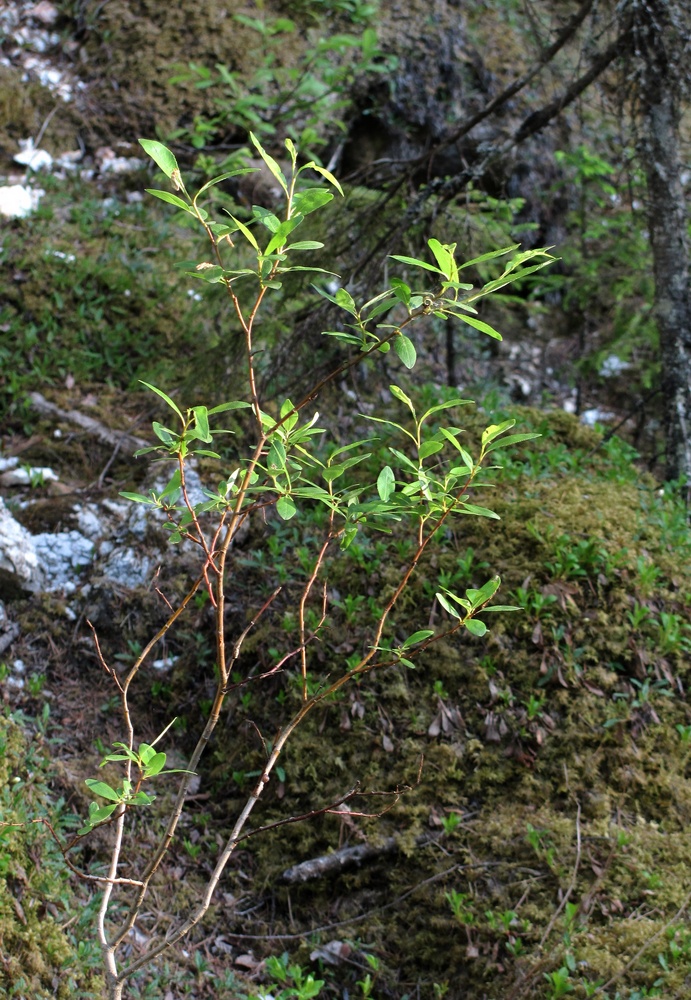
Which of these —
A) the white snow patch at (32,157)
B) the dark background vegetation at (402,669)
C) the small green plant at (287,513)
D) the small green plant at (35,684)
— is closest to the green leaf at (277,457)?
the small green plant at (287,513)

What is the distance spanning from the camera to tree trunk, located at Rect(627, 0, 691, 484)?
4664mm

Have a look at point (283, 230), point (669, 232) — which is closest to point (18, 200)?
point (669, 232)

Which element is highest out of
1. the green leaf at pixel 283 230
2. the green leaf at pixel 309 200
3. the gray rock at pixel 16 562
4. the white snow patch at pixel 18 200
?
the white snow patch at pixel 18 200

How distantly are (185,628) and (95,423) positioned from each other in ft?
5.89

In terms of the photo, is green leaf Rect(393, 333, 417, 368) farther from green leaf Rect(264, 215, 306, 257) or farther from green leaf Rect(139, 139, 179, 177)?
green leaf Rect(139, 139, 179, 177)

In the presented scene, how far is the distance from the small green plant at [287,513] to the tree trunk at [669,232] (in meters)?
1.22

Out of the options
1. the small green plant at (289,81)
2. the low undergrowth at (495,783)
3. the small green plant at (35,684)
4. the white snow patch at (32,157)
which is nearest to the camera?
the low undergrowth at (495,783)

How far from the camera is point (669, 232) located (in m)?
4.79

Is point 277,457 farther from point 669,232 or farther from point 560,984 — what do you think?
point 669,232

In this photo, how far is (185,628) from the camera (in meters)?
4.14

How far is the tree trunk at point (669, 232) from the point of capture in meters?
4.66

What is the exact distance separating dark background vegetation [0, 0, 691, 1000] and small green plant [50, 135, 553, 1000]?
92mm

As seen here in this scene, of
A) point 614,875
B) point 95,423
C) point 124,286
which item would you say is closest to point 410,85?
point 124,286

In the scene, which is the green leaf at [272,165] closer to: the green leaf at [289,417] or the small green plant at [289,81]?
the green leaf at [289,417]
